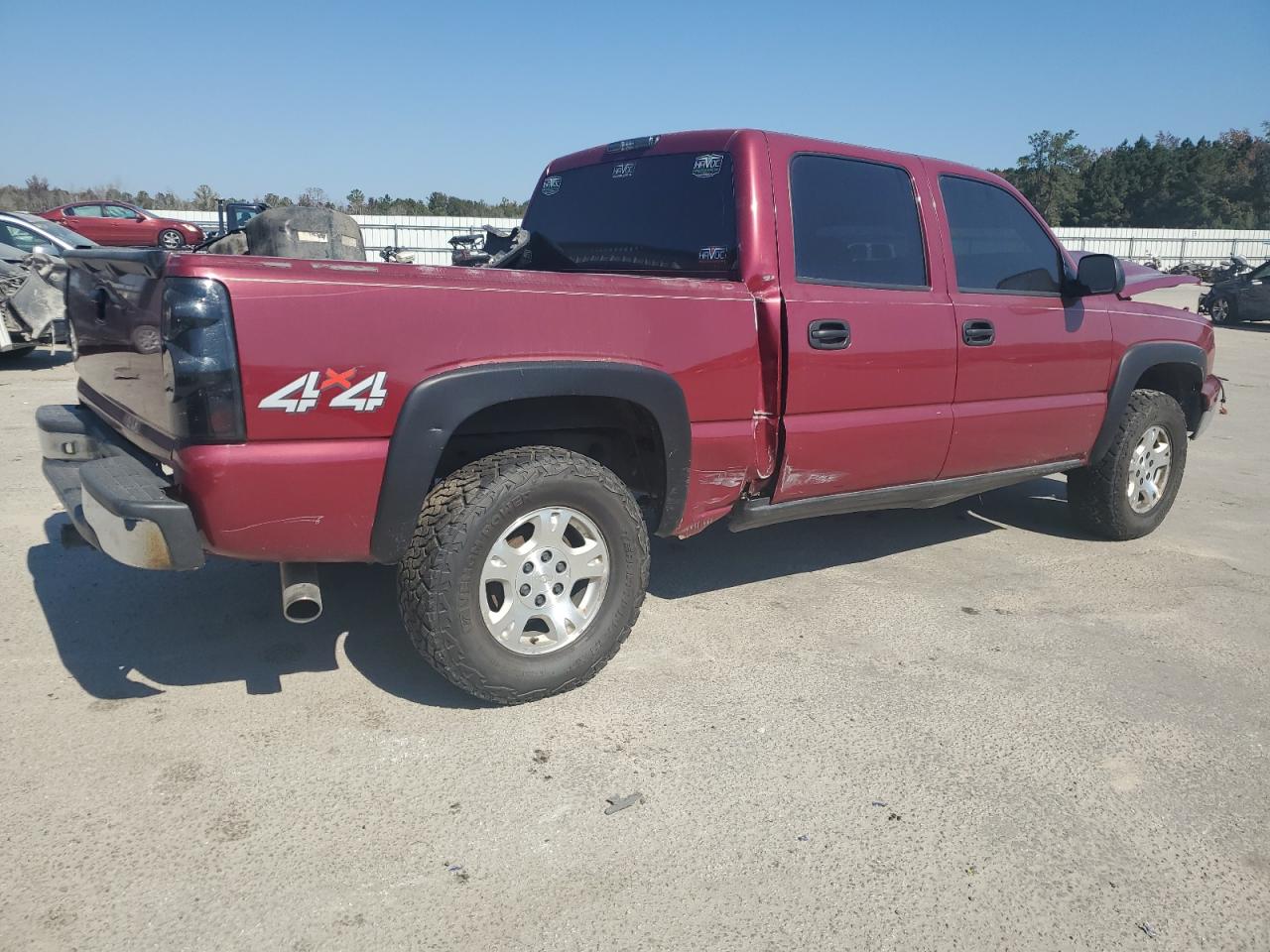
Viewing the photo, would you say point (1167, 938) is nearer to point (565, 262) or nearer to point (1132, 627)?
point (1132, 627)

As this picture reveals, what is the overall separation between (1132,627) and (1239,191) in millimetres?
83543

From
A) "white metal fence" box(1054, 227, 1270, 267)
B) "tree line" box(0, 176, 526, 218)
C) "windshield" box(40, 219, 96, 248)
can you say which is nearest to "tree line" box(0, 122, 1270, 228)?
"white metal fence" box(1054, 227, 1270, 267)

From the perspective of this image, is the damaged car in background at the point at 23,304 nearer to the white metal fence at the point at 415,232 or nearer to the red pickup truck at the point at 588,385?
the red pickup truck at the point at 588,385

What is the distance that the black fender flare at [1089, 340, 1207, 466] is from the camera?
4.88 metres

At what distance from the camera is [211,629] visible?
366 cm

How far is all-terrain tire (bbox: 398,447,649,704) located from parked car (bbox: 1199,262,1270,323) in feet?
67.0

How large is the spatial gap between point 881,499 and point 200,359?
8.97 feet

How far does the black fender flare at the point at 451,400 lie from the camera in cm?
271

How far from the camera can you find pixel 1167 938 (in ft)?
7.23

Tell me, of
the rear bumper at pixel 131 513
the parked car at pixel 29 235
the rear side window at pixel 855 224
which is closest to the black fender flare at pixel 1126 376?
the rear side window at pixel 855 224

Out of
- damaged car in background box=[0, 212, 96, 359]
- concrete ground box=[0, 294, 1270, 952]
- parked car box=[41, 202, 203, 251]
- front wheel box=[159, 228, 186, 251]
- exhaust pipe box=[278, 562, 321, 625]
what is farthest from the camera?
parked car box=[41, 202, 203, 251]

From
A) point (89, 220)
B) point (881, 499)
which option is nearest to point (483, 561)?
point (881, 499)

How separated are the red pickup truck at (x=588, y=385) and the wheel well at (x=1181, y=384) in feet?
2.06

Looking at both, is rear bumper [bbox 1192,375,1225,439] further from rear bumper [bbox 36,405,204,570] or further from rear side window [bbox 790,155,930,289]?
rear bumper [bbox 36,405,204,570]
